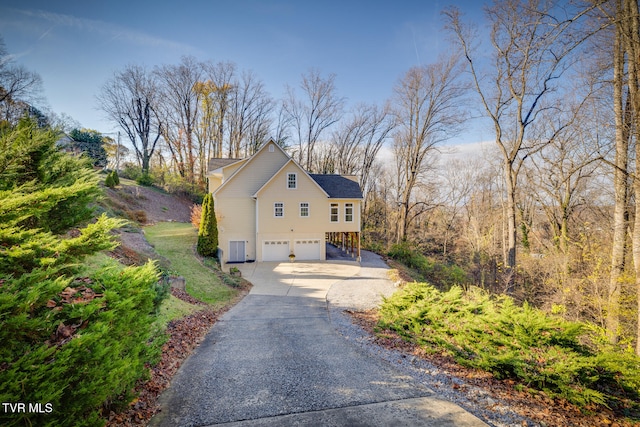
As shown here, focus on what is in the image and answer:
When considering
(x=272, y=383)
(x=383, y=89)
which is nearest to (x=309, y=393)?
(x=272, y=383)

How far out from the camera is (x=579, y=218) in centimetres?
1795

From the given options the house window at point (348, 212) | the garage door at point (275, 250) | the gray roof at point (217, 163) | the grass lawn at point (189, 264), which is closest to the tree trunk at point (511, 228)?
the house window at point (348, 212)

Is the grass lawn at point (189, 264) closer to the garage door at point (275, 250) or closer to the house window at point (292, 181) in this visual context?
the garage door at point (275, 250)

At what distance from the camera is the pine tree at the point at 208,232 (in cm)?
1898

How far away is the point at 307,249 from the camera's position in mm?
22609

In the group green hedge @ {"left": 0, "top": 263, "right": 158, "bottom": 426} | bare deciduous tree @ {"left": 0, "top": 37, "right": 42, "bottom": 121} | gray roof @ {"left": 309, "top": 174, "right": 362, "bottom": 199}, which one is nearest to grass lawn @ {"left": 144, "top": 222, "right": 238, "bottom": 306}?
green hedge @ {"left": 0, "top": 263, "right": 158, "bottom": 426}

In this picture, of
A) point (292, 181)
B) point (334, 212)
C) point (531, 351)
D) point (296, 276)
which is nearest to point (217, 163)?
point (292, 181)

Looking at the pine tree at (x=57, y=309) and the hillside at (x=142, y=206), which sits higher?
the hillside at (x=142, y=206)

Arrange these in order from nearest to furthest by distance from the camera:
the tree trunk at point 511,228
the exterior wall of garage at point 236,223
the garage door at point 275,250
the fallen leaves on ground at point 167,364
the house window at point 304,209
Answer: the fallen leaves on ground at point 167,364 < the tree trunk at point 511,228 < the exterior wall of garage at point 236,223 < the garage door at point 275,250 < the house window at point 304,209

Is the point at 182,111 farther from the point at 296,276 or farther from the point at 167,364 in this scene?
the point at 167,364

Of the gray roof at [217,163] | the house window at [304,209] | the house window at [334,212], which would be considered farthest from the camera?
the gray roof at [217,163]

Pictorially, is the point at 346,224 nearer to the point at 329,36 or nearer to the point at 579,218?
the point at 329,36

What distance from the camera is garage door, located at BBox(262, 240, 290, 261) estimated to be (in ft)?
71.9

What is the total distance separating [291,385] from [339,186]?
1967 cm
